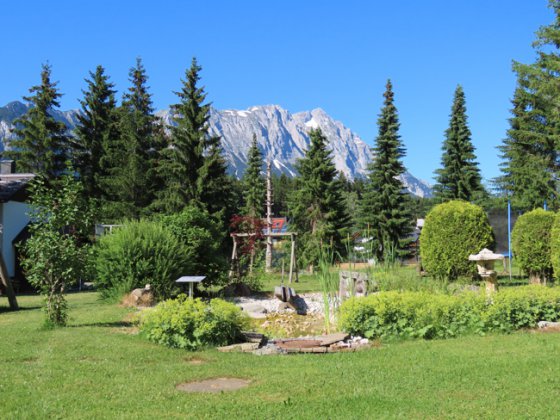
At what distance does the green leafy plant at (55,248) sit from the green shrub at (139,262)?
11.7ft

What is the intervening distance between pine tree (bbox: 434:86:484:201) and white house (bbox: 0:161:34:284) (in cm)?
2443

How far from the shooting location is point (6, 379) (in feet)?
16.2

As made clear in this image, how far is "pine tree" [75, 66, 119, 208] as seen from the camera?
31.0 m

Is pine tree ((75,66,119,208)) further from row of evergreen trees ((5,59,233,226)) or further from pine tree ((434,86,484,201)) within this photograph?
pine tree ((434,86,484,201))

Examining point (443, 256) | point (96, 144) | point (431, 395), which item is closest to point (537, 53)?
point (443, 256)

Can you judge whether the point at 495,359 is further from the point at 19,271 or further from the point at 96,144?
the point at 96,144

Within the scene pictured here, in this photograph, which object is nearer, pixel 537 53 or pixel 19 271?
pixel 19 271

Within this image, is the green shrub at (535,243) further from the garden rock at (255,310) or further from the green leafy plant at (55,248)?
the green leafy plant at (55,248)

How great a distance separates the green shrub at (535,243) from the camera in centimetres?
1332

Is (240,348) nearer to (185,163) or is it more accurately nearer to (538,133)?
(538,133)

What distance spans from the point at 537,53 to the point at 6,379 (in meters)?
21.6

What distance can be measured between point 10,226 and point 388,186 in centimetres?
2001

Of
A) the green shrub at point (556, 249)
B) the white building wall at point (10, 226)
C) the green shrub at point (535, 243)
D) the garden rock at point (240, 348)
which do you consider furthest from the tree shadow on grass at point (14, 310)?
the green shrub at point (535, 243)

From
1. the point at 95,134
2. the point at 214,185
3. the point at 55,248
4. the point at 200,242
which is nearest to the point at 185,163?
the point at 214,185
